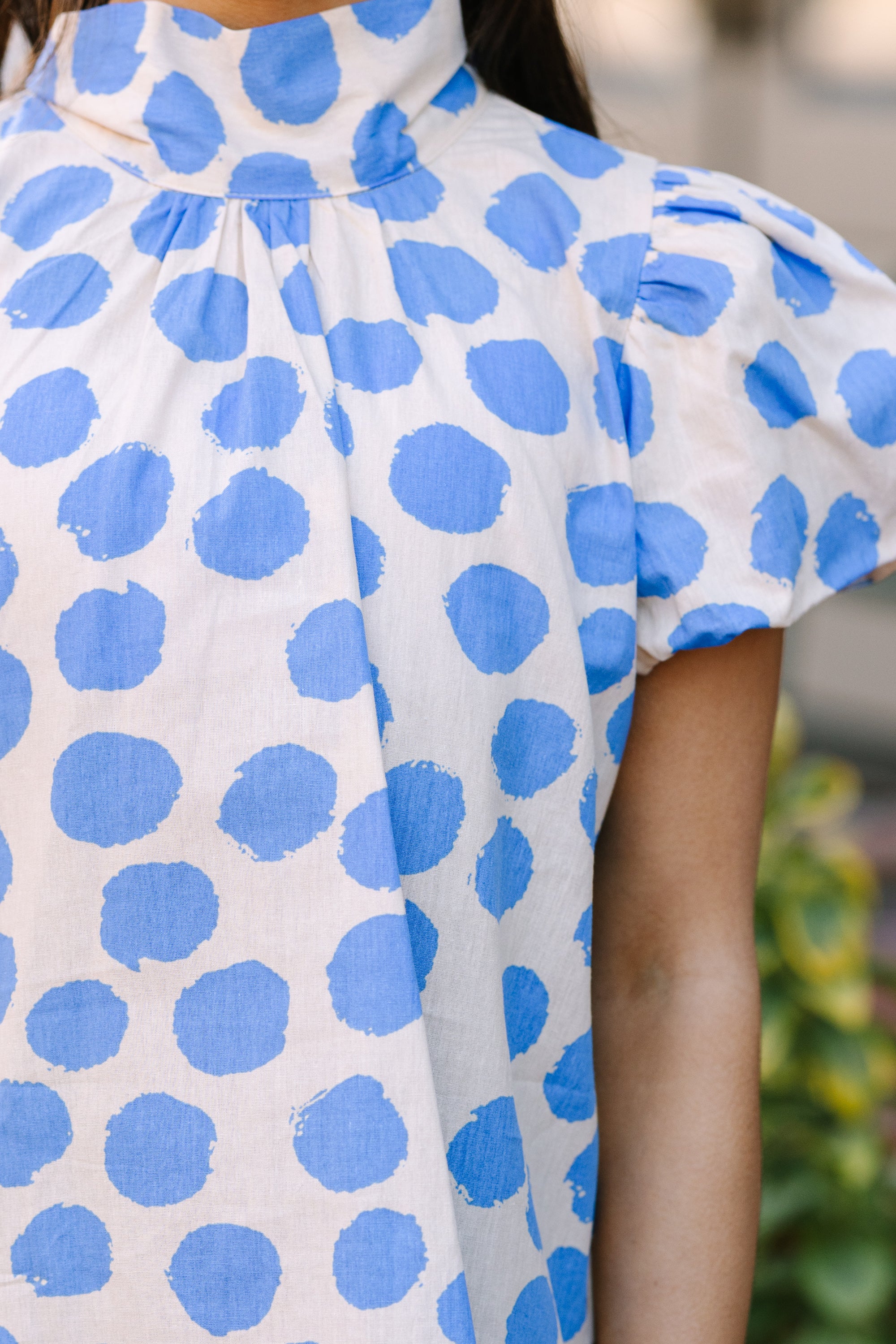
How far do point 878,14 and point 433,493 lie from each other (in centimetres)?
301

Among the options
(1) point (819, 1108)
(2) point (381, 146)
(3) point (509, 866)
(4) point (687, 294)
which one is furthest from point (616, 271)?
(1) point (819, 1108)

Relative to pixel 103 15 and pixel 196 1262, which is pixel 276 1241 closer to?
pixel 196 1262

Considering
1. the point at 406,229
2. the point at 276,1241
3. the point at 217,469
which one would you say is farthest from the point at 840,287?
the point at 276,1241

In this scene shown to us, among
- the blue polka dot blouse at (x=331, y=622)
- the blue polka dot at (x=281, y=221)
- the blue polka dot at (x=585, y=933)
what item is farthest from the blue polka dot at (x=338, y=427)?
the blue polka dot at (x=585, y=933)

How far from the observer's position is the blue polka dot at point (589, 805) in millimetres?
788

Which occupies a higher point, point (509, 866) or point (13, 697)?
point (13, 697)

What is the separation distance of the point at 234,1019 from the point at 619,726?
0.97 ft

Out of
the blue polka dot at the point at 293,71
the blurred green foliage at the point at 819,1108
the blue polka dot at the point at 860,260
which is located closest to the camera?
the blue polka dot at the point at 293,71

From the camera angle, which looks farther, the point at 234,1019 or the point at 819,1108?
the point at 819,1108

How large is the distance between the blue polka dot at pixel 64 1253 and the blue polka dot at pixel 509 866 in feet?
0.91

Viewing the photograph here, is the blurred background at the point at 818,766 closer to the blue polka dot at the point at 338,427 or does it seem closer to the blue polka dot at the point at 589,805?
the blue polka dot at the point at 338,427

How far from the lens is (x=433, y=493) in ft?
2.39

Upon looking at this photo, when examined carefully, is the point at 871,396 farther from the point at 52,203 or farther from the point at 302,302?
the point at 52,203

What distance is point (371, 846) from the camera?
0.69m
